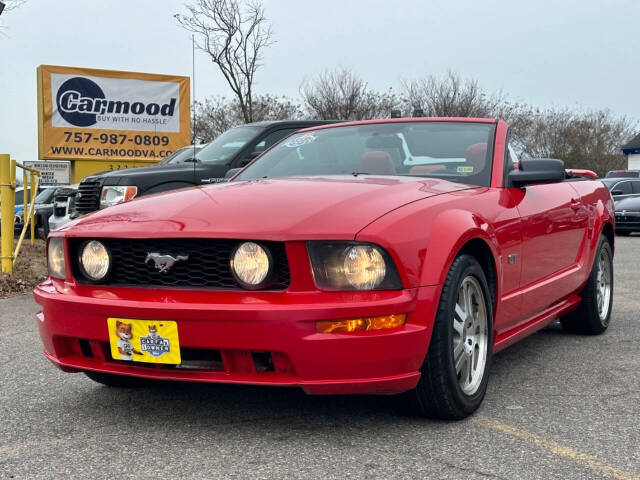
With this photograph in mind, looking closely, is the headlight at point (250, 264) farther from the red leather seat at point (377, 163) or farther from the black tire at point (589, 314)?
the black tire at point (589, 314)

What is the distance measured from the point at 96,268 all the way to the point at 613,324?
13.3 feet

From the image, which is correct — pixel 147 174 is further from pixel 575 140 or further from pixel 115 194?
pixel 575 140

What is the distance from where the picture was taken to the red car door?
13.6 ft

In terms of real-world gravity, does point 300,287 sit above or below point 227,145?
below

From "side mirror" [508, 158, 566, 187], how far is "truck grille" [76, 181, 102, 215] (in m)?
5.15

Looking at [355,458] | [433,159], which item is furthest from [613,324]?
[355,458]

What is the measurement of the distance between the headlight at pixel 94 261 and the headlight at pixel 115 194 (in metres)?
4.58

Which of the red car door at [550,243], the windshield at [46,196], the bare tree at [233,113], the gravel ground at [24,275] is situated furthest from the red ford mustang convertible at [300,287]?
the bare tree at [233,113]

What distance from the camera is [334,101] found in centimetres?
3606

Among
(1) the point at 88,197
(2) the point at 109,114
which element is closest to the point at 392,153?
(1) the point at 88,197

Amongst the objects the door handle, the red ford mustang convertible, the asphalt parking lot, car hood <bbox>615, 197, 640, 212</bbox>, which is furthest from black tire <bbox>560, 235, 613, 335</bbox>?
car hood <bbox>615, 197, 640, 212</bbox>

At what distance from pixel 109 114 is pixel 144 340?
14497 millimetres

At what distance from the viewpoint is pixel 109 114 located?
1672cm

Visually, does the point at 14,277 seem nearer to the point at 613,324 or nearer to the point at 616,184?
the point at 613,324
